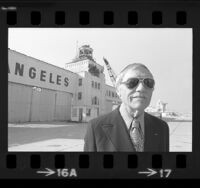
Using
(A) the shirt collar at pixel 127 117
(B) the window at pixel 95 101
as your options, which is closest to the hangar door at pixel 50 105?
(B) the window at pixel 95 101

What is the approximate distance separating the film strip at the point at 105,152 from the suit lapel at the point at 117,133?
138mm

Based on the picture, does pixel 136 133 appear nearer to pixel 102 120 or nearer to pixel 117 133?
pixel 117 133

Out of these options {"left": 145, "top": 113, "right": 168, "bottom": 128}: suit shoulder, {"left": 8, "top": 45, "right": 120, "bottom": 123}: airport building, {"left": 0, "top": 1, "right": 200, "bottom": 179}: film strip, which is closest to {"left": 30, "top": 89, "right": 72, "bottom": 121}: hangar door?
{"left": 8, "top": 45, "right": 120, "bottom": 123}: airport building

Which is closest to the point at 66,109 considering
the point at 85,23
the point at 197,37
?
the point at 85,23

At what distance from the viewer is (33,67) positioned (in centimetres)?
428

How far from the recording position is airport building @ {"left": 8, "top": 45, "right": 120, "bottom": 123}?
367cm

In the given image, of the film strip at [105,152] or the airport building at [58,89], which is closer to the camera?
the film strip at [105,152]

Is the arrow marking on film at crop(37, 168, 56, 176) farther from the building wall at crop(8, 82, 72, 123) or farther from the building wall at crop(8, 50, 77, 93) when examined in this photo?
the building wall at crop(8, 50, 77, 93)

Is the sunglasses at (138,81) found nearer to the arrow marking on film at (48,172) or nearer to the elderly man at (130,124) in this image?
the elderly man at (130,124)

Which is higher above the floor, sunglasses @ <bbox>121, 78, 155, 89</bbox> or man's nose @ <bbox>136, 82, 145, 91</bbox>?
sunglasses @ <bbox>121, 78, 155, 89</bbox>

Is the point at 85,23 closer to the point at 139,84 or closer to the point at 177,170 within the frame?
the point at 139,84

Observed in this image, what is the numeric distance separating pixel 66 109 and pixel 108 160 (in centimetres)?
137

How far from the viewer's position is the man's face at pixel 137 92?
3.40 meters

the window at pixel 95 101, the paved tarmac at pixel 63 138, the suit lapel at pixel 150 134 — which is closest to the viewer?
the paved tarmac at pixel 63 138
